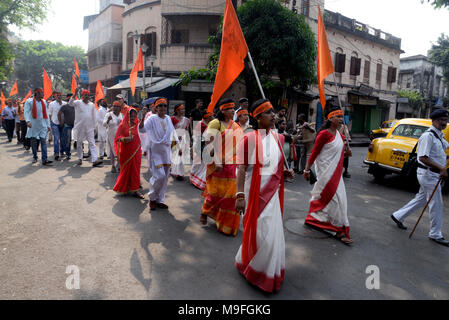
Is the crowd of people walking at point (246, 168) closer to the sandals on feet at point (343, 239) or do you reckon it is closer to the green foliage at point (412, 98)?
the sandals on feet at point (343, 239)

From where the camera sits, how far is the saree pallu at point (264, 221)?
3021 mm

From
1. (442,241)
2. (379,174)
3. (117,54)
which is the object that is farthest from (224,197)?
(117,54)

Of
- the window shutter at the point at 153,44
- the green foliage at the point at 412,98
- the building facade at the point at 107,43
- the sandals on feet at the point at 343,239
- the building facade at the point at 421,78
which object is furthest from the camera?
the building facade at the point at 421,78

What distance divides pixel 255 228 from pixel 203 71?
11990 millimetres

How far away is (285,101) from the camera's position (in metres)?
17.9

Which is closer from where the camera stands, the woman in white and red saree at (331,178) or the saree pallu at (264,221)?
the saree pallu at (264,221)

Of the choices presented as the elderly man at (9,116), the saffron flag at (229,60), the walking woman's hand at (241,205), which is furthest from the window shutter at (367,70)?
the walking woman's hand at (241,205)

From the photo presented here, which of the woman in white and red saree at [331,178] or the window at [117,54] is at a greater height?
the window at [117,54]

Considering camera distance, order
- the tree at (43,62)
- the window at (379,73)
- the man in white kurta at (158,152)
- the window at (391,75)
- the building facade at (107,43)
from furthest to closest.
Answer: the tree at (43,62)
the window at (391,75)
the window at (379,73)
the building facade at (107,43)
the man in white kurta at (158,152)

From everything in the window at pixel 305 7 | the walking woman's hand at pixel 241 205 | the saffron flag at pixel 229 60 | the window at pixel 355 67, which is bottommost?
the walking woman's hand at pixel 241 205

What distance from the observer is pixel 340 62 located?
903 inches

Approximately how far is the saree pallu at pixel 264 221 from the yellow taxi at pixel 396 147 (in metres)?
6.11

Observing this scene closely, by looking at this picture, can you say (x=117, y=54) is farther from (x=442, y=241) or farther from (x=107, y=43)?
(x=442, y=241)

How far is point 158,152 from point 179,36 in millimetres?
15474
